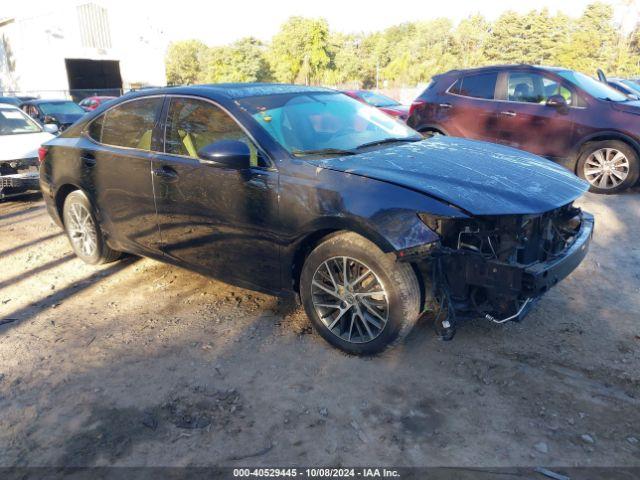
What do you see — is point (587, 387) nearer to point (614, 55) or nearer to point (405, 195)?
point (405, 195)

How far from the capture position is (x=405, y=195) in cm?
307

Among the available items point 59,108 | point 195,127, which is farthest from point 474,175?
point 59,108

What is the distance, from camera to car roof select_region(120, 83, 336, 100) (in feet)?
13.1

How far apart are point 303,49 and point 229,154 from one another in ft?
184

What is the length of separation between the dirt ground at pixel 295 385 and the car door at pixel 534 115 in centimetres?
340

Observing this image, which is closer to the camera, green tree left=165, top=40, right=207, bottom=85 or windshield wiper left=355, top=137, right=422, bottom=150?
windshield wiper left=355, top=137, right=422, bottom=150

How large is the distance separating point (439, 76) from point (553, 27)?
2158 inches

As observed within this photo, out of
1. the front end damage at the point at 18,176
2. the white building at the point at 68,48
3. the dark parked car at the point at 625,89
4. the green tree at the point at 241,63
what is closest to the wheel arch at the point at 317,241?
the front end damage at the point at 18,176

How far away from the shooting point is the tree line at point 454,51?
47.7 metres

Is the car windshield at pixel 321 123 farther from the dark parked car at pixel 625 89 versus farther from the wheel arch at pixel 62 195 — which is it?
the dark parked car at pixel 625 89

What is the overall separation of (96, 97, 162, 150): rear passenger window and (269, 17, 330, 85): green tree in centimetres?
5278

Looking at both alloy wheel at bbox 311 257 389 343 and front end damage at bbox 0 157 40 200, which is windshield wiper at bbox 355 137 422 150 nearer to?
alloy wheel at bbox 311 257 389 343

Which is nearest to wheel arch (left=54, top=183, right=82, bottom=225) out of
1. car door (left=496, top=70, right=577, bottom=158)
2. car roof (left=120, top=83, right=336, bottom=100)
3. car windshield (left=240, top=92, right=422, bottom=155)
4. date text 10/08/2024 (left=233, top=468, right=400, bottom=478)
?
car roof (left=120, top=83, right=336, bottom=100)

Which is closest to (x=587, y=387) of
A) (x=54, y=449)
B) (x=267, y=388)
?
(x=267, y=388)
